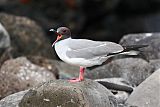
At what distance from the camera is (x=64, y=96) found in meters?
7.88

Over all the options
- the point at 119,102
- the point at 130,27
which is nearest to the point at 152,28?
the point at 130,27

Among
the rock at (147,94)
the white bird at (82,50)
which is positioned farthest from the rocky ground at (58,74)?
the white bird at (82,50)

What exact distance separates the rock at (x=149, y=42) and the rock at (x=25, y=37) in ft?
11.7

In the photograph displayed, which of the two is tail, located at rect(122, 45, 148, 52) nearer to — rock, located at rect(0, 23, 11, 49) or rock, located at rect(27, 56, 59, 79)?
rock, located at rect(27, 56, 59, 79)

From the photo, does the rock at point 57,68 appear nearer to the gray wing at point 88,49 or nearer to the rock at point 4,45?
the rock at point 4,45

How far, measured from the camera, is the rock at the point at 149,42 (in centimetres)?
1240

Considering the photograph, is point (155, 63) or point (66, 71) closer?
point (155, 63)

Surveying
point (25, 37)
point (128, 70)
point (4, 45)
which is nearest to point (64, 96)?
point (128, 70)

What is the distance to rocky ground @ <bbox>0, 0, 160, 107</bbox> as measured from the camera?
26.3 ft

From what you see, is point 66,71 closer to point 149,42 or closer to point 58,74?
point 58,74

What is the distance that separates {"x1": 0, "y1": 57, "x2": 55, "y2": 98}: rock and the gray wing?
3.02 metres

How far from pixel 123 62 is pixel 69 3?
10270 mm

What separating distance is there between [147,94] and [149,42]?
3.55 metres

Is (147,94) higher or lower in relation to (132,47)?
lower
